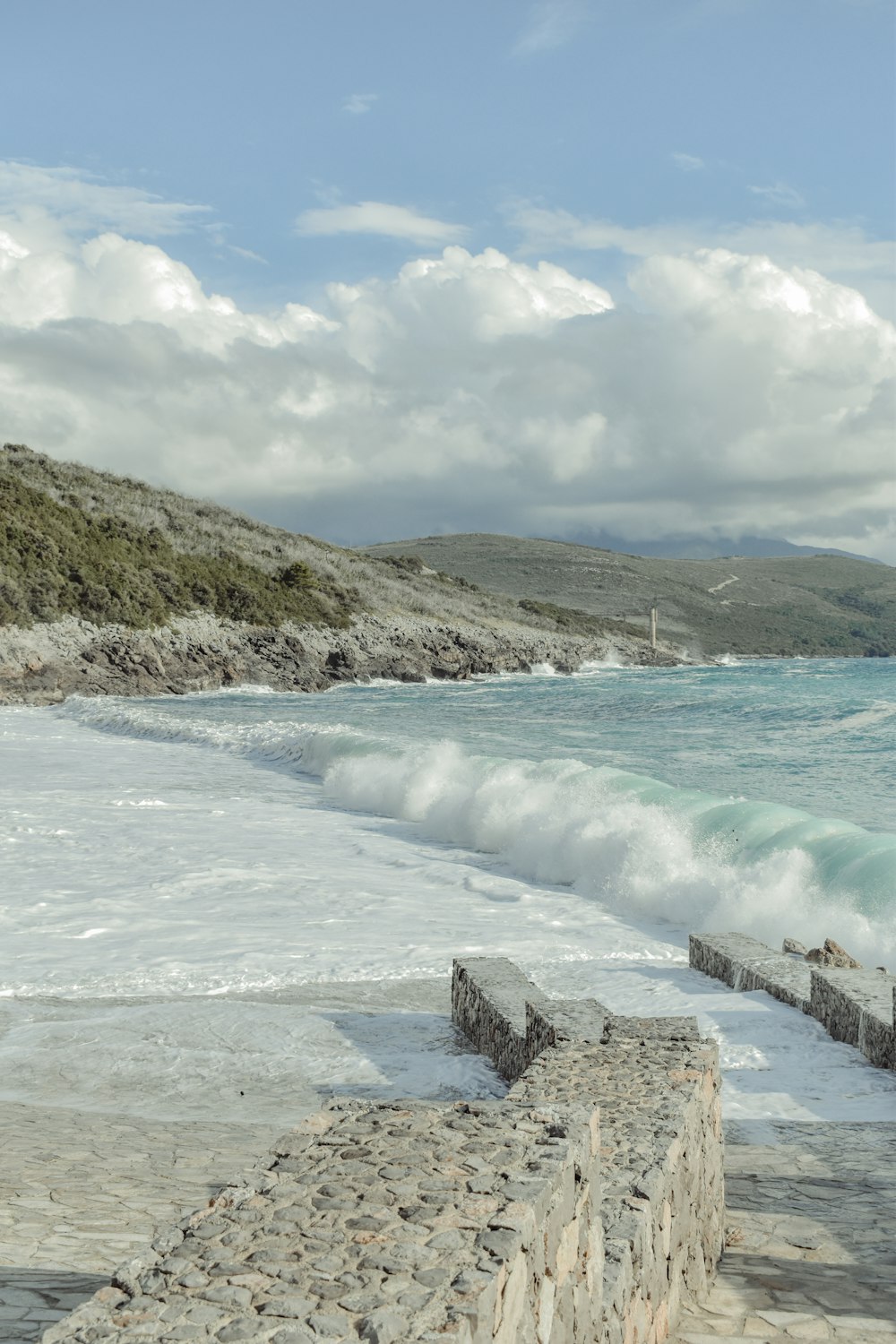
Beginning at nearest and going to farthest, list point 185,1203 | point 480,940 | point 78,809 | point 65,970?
1. point 185,1203
2. point 65,970
3. point 480,940
4. point 78,809

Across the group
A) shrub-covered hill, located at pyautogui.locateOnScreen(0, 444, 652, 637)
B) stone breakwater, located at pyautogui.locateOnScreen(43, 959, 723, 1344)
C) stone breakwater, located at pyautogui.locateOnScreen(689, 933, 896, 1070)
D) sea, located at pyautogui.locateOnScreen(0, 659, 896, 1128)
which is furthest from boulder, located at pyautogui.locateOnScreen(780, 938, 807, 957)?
shrub-covered hill, located at pyautogui.locateOnScreen(0, 444, 652, 637)

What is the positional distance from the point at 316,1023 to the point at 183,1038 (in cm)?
90

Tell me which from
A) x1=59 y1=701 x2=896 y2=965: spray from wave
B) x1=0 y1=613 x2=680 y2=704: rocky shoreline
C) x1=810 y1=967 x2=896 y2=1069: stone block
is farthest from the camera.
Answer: x1=0 y1=613 x2=680 y2=704: rocky shoreline

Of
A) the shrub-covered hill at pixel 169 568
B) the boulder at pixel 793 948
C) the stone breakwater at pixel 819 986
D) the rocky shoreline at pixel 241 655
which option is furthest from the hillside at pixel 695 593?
the stone breakwater at pixel 819 986

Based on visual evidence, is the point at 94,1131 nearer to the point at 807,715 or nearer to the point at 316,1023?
the point at 316,1023

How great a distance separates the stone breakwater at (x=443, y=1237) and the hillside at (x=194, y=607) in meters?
39.0

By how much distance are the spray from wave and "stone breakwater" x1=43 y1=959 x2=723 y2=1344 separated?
25.1 ft

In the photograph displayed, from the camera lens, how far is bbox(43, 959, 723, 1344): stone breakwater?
7.45ft

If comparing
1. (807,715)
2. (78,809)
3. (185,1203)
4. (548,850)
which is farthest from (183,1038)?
(807,715)

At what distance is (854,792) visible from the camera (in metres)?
19.1

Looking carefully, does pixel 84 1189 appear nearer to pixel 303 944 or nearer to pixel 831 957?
pixel 303 944

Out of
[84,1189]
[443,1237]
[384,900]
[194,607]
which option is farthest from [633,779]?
[194,607]

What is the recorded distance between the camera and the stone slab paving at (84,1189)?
3.72m

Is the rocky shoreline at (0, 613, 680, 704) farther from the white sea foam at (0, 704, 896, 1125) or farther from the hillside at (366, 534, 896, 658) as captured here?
the hillside at (366, 534, 896, 658)
